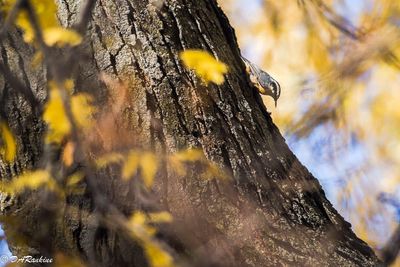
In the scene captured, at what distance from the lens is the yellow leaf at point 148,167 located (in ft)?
5.40

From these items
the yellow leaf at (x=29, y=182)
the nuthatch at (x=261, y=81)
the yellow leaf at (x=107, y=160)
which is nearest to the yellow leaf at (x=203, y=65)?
the nuthatch at (x=261, y=81)

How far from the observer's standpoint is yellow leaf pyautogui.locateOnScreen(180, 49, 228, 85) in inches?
69.4

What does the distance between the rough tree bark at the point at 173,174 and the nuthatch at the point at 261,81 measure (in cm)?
11

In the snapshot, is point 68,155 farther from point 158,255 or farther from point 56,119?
point 158,255

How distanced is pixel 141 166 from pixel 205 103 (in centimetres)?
26

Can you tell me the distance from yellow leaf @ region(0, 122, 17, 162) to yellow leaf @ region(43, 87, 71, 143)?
0.18 m

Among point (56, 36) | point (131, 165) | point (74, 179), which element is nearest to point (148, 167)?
point (131, 165)

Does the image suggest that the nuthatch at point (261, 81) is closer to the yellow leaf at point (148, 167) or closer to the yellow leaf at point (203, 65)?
the yellow leaf at point (203, 65)

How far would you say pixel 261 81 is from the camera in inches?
79.7

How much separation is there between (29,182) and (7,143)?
0.15 meters

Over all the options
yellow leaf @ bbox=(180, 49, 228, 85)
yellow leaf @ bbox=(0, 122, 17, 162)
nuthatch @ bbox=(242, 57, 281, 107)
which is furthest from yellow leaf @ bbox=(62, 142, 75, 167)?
nuthatch @ bbox=(242, 57, 281, 107)

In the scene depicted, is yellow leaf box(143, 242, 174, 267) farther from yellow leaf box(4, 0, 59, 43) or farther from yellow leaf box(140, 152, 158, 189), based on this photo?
yellow leaf box(4, 0, 59, 43)

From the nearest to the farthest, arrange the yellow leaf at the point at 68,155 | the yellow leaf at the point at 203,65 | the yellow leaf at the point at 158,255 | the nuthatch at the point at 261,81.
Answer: the yellow leaf at the point at 158,255
the yellow leaf at the point at 68,155
the yellow leaf at the point at 203,65
the nuthatch at the point at 261,81

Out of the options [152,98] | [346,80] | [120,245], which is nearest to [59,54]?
[152,98]
